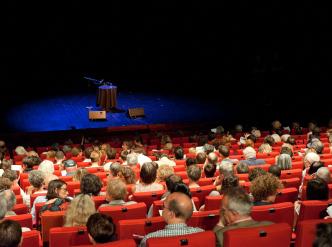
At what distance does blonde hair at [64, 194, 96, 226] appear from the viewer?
4.46 m

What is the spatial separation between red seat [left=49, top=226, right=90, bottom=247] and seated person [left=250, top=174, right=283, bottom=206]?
190 cm

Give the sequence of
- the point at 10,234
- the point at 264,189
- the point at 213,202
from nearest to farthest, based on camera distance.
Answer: the point at 10,234, the point at 264,189, the point at 213,202

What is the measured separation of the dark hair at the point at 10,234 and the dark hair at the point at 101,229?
0.55 m

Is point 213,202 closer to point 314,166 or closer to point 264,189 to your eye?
point 264,189

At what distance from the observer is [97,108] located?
17.4 metres

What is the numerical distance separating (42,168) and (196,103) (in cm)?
1192

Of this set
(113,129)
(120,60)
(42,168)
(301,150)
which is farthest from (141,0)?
(42,168)

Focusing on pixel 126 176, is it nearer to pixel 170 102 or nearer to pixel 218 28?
pixel 170 102

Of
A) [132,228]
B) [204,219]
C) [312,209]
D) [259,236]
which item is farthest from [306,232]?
[132,228]

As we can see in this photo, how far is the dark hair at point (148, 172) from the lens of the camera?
636 cm

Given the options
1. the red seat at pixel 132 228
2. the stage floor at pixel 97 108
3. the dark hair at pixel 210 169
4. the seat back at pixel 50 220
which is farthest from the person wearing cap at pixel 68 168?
the stage floor at pixel 97 108

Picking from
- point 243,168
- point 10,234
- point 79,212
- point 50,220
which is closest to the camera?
point 10,234

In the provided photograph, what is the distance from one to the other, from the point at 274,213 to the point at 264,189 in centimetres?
44

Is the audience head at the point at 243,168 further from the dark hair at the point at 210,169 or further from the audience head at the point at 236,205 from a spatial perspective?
the audience head at the point at 236,205
